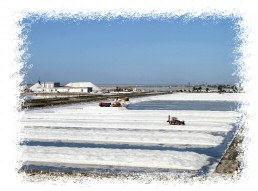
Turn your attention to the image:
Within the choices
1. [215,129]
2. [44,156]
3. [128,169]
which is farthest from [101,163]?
[215,129]

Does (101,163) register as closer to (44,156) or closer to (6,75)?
(44,156)

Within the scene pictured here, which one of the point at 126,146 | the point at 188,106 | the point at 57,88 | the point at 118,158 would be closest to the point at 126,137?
the point at 126,146

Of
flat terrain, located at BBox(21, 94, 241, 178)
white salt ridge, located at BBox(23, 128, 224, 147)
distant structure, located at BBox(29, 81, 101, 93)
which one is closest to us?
flat terrain, located at BBox(21, 94, 241, 178)

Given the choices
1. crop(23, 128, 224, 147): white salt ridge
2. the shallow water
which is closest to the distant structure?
the shallow water

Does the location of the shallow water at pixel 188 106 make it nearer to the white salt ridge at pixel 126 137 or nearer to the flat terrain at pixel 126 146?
the flat terrain at pixel 126 146

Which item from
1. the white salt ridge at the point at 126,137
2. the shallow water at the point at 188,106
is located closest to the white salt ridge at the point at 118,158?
the white salt ridge at the point at 126,137

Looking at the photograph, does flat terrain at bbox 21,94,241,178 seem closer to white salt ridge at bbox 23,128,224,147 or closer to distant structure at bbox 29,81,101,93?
white salt ridge at bbox 23,128,224,147

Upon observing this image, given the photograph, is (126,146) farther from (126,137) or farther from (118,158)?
(118,158)

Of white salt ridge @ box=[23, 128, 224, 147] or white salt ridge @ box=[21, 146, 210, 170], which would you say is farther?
white salt ridge @ box=[23, 128, 224, 147]
